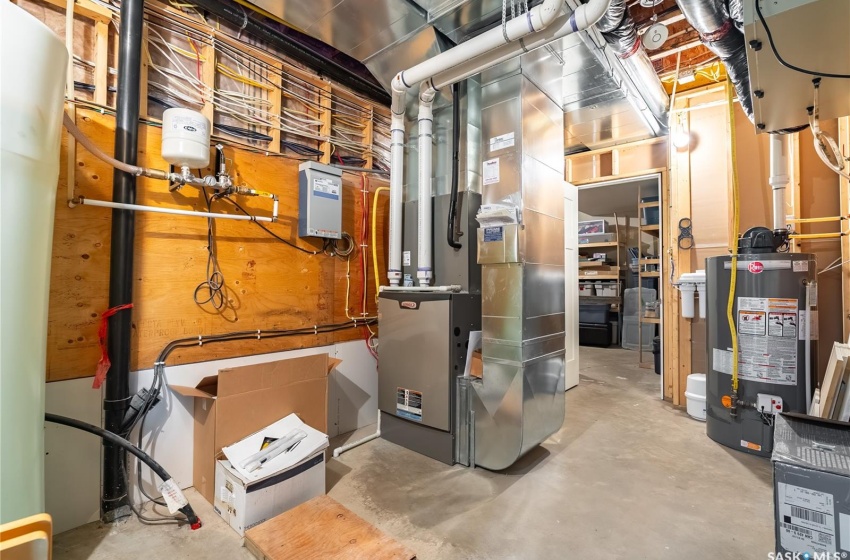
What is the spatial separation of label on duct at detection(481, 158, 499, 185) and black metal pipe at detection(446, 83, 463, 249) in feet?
0.63

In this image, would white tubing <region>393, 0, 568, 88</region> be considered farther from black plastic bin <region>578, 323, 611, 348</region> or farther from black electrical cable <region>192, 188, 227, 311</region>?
black plastic bin <region>578, 323, 611, 348</region>

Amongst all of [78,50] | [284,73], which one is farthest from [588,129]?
[78,50]

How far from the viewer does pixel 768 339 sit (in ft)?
8.00

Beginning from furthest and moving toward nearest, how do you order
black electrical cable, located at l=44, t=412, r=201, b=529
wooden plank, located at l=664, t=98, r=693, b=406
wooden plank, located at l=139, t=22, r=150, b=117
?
wooden plank, located at l=664, t=98, r=693, b=406, wooden plank, located at l=139, t=22, r=150, b=117, black electrical cable, located at l=44, t=412, r=201, b=529

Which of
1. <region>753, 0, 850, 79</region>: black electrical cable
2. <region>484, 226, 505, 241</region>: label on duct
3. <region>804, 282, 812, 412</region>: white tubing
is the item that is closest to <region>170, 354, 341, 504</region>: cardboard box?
<region>484, 226, 505, 241</region>: label on duct

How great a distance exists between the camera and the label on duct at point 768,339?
2379 mm

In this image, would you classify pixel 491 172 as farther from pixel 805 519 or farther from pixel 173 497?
pixel 173 497

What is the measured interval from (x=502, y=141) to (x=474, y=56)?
0.51 m

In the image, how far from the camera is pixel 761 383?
2469mm

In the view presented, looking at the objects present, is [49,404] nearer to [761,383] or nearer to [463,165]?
[463,165]

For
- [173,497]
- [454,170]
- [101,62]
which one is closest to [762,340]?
[454,170]

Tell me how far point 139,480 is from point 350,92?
289 cm

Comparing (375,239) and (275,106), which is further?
(375,239)

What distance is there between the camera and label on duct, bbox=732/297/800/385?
2379mm
